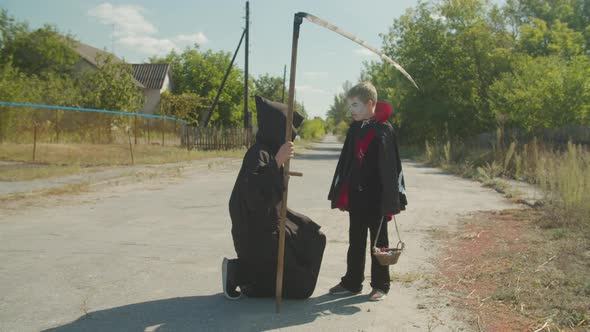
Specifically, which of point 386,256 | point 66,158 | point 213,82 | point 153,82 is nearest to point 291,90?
point 386,256

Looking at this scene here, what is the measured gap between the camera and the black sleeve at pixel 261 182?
3.70 metres

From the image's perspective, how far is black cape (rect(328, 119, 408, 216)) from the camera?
403 centimetres

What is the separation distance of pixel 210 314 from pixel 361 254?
127 cm

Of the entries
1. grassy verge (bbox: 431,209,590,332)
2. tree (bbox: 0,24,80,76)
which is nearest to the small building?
tree (bbox: 0,24,80,76)

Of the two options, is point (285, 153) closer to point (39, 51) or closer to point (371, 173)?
point (371, 173)

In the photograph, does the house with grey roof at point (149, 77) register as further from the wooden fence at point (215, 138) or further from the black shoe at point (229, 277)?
the black shoe at point (229, 277)

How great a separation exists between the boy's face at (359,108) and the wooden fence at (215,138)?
82.4 feet

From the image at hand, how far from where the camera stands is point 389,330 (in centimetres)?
348

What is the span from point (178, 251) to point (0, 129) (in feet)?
47.5

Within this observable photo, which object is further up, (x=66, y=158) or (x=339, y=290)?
(x=66, y=158)

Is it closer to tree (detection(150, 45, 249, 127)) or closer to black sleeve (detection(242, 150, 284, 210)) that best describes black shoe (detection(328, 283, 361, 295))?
black sleeve (detection(242, 150, 284, 210))

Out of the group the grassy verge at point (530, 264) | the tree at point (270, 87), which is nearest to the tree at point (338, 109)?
the tree at point (270, 87)

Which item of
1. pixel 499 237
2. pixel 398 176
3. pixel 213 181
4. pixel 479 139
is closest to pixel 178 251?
pixel 398 176

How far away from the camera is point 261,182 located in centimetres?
369
